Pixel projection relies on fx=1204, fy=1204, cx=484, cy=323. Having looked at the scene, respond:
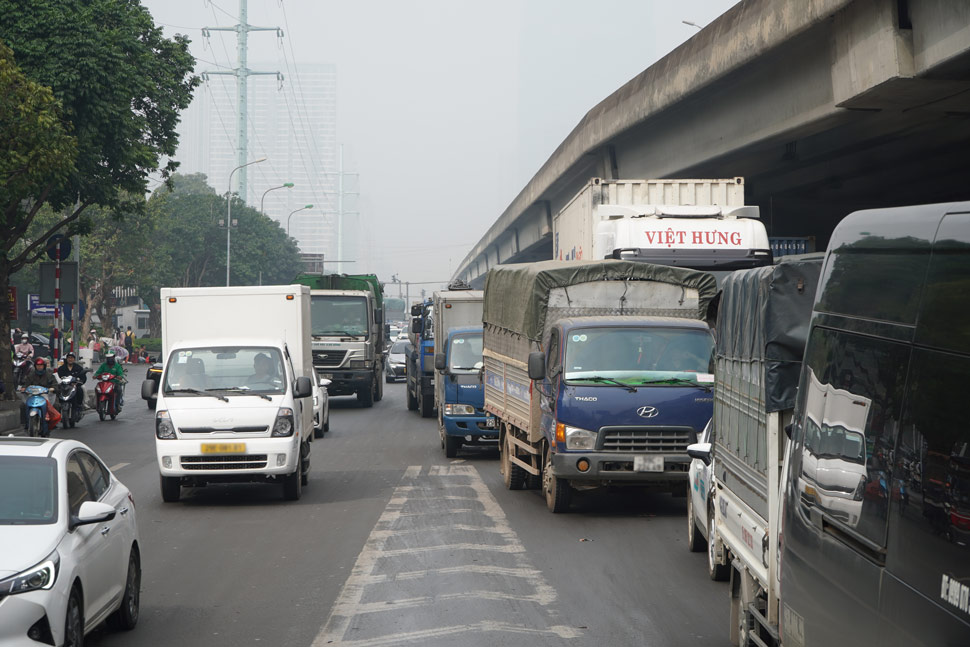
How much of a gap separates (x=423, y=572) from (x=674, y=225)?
10480 millimetres

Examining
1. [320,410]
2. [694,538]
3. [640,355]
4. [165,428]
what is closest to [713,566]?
[694,538]

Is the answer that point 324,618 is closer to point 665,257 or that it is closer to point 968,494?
point 968,494

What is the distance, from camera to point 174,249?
87000 mm

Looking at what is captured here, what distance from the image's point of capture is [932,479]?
11.2 feet

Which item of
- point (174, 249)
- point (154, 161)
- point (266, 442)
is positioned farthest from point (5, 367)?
point (174, 249)

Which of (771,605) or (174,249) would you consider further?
(174,249)

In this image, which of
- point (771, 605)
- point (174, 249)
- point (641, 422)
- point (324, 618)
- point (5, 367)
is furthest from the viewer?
point (174, 249)

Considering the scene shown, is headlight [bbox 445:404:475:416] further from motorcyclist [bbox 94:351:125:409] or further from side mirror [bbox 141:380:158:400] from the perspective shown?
motorcyclist [bbox 94:351:125:409]

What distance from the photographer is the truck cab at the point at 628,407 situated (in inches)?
495

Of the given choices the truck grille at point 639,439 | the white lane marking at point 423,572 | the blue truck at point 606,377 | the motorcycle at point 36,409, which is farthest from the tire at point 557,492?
the motorcycle at point 36,409

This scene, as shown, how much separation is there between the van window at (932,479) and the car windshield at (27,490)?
479 cm

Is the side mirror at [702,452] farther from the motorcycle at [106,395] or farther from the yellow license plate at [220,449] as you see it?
the motorcycle at [106,395]

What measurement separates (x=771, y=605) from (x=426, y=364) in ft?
71.0

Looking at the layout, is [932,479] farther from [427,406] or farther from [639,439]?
[427,406]
